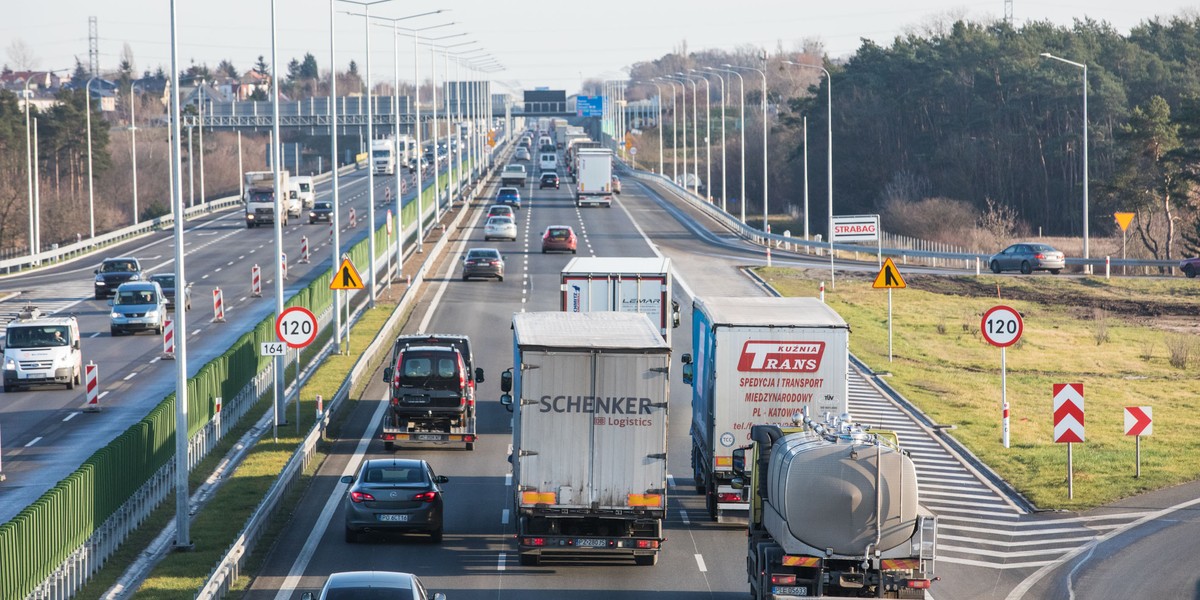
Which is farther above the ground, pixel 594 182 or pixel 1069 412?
pixel 594 182

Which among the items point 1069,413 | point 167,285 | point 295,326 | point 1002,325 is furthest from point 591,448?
point 167,285

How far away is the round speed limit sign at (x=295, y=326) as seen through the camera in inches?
1227

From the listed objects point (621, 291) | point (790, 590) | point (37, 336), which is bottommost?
point (790, 590)

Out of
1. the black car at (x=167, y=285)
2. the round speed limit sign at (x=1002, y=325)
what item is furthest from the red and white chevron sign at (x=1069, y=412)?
the black car at (x=167, y=285)

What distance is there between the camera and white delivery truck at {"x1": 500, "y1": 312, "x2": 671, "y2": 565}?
2102 centimetres

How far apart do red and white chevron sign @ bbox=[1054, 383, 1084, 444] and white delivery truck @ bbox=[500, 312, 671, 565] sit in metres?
9.13

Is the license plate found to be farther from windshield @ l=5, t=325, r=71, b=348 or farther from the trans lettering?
windshield @ l=5, t=325, r=71, b=348

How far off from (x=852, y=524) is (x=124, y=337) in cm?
3810

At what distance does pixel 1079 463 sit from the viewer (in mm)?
29812

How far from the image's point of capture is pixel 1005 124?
394 feet

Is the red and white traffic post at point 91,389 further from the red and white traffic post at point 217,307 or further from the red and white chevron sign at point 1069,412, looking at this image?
the red and white chevron sign at point 1069,412

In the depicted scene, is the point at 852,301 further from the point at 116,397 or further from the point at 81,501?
the point at 81,501

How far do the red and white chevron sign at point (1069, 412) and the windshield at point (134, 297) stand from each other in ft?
109

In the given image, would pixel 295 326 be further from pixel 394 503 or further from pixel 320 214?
pixel 320 214
